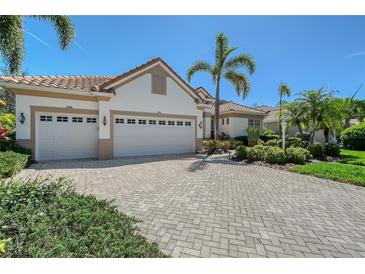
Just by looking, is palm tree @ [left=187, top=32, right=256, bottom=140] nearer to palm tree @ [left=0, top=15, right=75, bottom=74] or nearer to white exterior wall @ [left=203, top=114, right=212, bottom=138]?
white exterior wall @ [left=203, top=114, right=212, bottom=138]

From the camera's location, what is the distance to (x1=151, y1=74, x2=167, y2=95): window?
47.2 feet

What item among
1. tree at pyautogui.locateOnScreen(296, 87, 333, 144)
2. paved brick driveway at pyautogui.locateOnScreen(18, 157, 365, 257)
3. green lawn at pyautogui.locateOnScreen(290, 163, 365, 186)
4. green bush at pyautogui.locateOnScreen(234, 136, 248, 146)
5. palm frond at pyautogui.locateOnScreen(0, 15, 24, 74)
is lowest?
paved brick driveway at pyautogui.locateOnScreen(18, 157, 365, 257)

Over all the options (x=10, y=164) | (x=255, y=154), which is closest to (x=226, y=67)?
(x=255, y=154)

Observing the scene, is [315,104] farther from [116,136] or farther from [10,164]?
[10,164]

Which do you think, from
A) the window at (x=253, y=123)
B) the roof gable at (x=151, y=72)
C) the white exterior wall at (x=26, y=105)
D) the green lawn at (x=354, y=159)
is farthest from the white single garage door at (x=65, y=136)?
the window at (x=253, y=123)

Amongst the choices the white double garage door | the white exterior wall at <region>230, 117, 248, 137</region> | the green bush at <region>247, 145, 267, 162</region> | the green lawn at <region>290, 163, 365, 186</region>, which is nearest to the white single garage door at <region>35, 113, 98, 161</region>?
the white double garage door

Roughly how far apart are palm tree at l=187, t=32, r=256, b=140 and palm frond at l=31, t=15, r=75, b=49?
357 inches

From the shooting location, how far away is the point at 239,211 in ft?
15.9

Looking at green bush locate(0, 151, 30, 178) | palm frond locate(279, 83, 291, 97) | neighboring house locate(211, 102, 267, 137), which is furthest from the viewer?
palm frond locate(279, 83, 291, 97)

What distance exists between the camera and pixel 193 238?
3596mm

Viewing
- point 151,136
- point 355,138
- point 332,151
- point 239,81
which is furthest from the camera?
point 355,138

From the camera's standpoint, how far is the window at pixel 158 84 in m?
14.4

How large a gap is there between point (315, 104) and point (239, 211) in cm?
1399
